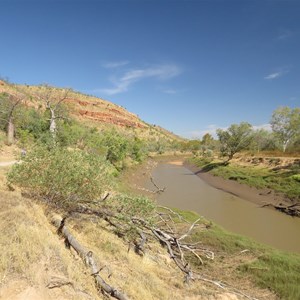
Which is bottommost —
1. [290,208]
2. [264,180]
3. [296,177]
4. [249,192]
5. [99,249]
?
[99,249]

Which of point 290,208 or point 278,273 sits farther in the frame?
point 290,208

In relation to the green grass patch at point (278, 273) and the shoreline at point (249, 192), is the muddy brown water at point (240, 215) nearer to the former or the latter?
the shoreline at point (249, 192)

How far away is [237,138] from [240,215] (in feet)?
90.4

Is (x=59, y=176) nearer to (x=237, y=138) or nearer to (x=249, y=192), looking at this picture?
(x=249, y=192)

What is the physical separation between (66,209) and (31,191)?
1547 millimetres

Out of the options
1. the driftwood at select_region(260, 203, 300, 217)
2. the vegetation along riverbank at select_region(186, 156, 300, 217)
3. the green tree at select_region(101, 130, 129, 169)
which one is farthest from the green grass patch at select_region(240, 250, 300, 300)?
the green tree at select_region(101, 130, 129, 169)

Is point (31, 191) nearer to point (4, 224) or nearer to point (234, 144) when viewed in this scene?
point (4, 224)

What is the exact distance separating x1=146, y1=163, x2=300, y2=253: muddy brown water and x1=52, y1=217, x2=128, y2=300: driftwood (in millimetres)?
13000

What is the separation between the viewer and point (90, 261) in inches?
277

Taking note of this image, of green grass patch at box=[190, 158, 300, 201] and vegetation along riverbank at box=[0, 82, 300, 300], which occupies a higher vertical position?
green grass patch at box=[190, 158, 300, 201]

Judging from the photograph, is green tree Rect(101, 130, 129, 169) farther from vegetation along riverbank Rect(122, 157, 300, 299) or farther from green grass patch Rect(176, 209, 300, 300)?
vegetation along riverbank Rect(122, 157, 300, 299)

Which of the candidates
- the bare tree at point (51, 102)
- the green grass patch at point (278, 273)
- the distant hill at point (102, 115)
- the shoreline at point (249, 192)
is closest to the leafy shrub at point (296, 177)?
the shoreline at point (249, 192)

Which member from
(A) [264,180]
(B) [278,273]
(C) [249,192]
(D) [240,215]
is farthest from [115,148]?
(B) [278,273]

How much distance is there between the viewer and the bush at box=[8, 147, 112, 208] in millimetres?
10727
